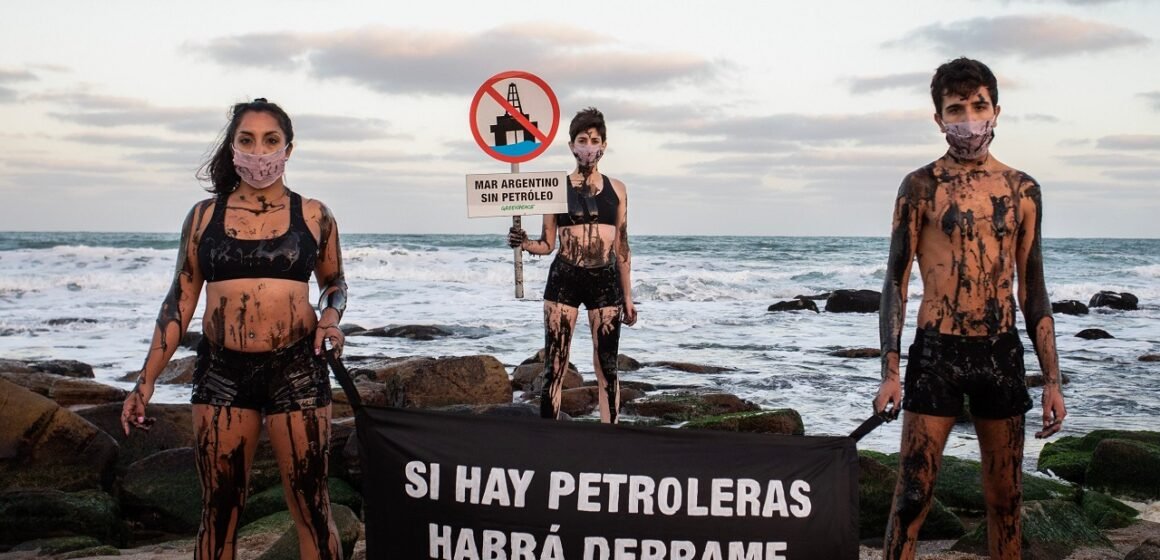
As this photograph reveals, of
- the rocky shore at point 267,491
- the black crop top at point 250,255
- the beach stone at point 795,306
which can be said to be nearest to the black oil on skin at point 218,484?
the black crop top at point 250,255

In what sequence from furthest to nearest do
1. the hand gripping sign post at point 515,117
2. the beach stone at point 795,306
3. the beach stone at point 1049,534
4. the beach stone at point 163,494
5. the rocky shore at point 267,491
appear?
the beach stone at point 795,306, the beach stone at point 163,494, the hand gripping sign post at point 515,117, the rocky shore at point 267,491, the beach stone at point 1049,534

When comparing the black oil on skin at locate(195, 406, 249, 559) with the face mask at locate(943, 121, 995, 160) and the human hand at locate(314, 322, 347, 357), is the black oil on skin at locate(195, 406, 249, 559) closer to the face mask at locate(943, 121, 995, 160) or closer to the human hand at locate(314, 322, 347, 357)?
the human hand at locate(314, 322, 347, 357)

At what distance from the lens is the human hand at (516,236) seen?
7570 mm

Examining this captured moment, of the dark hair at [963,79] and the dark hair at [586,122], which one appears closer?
the dark hair at [963,79]

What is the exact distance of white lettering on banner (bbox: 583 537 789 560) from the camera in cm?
411

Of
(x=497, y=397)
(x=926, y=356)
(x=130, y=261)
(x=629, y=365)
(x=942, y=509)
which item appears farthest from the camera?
(x=130, y=261)

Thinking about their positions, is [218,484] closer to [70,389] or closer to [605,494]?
[605,494]

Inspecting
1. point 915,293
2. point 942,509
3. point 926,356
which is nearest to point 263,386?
point 926,356

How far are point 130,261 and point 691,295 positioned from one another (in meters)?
24.2

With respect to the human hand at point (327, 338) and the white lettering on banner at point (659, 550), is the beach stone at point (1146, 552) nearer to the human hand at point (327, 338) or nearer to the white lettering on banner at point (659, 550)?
the white lettering on banner at point (659, 550)

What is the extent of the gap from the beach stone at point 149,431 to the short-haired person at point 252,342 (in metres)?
5.74

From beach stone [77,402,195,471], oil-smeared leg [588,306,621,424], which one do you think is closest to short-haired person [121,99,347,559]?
oil-smeared leg [588,306,621,424]

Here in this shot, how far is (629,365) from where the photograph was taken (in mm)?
17844

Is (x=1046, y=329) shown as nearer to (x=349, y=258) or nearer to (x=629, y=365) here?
(x=629, y=365)
